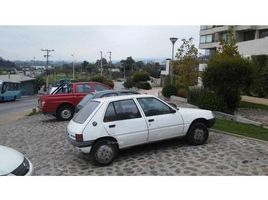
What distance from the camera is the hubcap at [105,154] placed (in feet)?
23.9

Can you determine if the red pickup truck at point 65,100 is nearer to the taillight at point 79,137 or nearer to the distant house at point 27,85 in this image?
the taillight at point 79,137

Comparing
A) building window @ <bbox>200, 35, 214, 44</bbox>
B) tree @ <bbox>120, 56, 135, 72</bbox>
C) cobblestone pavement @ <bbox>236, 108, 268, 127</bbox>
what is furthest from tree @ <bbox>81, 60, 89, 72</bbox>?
cobblestone pavement @ <bbox>236, 108, 268, 127</bbox>

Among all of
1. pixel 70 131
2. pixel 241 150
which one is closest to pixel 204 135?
pixel 241 150

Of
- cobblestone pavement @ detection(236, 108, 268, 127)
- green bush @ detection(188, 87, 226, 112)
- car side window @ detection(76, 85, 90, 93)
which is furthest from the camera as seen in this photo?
car side window @ detection(76, 85, 90, 93)

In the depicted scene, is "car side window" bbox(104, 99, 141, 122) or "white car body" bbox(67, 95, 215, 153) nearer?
"white car body" bbox(67, 95, 215, 153)

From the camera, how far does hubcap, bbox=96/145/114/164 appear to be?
7293 mm

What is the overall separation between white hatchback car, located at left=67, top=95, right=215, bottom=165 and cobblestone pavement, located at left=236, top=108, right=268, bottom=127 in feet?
17.8

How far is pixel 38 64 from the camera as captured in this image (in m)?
117

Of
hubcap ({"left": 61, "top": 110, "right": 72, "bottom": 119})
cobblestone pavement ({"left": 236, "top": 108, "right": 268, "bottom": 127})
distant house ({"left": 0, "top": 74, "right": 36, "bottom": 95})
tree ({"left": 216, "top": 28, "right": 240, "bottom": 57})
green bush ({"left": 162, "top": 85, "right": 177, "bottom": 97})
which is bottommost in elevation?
distant house ({"left": 0, "top": 74, "right": 36, "bottom": 95})

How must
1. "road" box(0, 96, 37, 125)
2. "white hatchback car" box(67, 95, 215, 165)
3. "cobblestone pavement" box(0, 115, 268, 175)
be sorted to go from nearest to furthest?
1. "cobblestone pavement" box(0, 115, 268, 175)
2. "white hatchback car" box(67, 95, 215, 165)
3. "road" box(0, 96, 37, 125)

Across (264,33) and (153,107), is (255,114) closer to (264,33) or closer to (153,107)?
(153,107)

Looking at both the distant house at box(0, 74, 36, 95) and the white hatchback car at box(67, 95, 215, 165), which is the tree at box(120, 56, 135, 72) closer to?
the distant house at box(0, 74, 36, 95)

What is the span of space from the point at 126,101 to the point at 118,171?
1694mm

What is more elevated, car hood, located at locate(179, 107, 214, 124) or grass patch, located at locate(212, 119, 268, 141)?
car hood, located at locate(179, 107, 214, 124)
